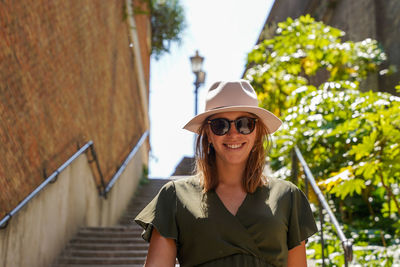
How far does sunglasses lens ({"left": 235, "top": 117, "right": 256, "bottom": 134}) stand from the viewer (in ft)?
6.78

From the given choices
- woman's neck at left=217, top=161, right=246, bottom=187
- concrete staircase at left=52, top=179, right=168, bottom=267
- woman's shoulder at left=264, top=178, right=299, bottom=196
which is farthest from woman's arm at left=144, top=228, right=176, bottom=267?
concrete staircase at left=52, top=179, right=168, bottom=267

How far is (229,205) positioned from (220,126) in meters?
0.31

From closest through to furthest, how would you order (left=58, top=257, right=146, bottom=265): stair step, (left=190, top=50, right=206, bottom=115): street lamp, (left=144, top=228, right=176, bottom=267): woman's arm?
(left=144, top=228, right=176, bottom=267): woman's arm, (left=58, top=257, right=146, bottom=265): stair step, (left=190, top=50, right=206, bottom=115): street lamp

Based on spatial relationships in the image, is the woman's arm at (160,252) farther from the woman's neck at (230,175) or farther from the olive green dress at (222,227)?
the woman's neck at (230,175)

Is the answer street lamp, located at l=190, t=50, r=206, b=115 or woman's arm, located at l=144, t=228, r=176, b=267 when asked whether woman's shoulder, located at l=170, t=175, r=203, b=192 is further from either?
street lamp, located at l=190, t=50, r=206, b=115

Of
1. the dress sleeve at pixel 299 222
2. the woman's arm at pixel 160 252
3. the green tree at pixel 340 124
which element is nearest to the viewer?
the woman's arm at pixel 160 252

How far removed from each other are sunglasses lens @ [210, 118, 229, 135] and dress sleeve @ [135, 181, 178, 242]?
29 centimetres

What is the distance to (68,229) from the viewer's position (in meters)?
7.10

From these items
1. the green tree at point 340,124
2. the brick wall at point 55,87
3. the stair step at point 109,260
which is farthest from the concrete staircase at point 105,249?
the green tree at point 340,124

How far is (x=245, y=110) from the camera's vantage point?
207cm

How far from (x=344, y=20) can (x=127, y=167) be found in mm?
5152

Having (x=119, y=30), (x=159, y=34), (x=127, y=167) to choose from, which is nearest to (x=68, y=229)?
(x=127, y=167)

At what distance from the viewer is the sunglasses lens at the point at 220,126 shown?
206 cm

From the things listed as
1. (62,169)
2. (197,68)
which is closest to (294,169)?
(62,169)
